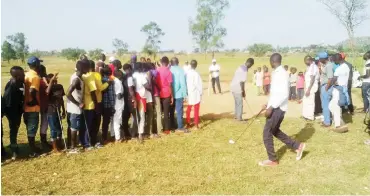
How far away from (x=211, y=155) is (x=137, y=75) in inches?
97.8

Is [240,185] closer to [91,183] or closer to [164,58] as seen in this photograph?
[91,183]

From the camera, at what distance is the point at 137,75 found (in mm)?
7590

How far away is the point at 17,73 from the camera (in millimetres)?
6152

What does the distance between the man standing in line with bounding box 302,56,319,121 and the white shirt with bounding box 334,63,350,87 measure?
581mm

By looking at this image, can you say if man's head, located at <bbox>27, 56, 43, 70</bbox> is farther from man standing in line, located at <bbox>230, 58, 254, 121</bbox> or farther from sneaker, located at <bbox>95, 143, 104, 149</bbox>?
man standing in line, located at <bbox>230, 58, 254, 121</bbox>

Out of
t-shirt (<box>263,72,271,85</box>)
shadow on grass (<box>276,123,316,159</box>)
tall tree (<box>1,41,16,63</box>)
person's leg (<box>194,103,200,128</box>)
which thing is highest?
tall tree (<box>1,41,16,63</box>)

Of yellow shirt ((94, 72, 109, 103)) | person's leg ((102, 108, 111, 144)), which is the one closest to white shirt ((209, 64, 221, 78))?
person's leg ((102, 108, 111, 144))

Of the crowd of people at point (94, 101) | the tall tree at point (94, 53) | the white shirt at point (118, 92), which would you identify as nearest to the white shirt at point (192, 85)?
the crowd of people at point (94, 101)

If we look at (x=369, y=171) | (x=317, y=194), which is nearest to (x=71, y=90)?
(x=317, y=194)

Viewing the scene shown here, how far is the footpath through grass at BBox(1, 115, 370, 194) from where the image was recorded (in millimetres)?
5121

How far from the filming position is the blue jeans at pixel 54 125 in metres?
6.71

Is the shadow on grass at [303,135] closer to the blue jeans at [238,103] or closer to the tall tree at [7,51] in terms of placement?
the blue jeans at [238,103]

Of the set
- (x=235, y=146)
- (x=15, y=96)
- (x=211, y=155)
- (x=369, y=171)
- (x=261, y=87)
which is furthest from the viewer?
(x=261, y=87)

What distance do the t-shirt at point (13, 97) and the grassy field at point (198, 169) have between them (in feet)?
3.35
